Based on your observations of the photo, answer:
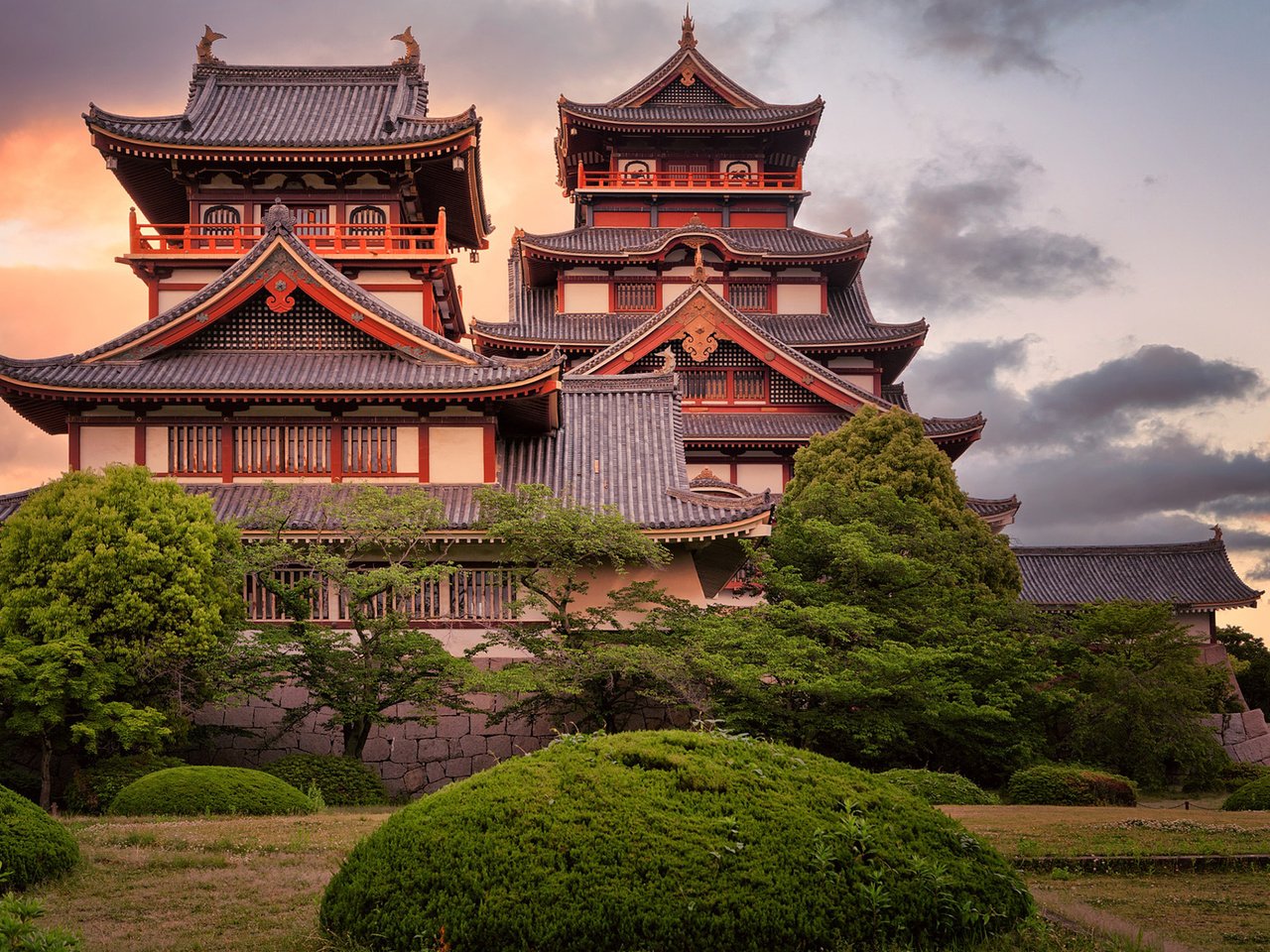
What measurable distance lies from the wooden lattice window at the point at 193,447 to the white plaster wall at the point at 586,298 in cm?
2122

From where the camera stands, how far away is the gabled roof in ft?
84.6

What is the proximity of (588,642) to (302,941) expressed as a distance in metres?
13.1

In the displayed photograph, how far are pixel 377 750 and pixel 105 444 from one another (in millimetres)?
9004

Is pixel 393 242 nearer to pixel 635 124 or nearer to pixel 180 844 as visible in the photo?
pixel 635 124

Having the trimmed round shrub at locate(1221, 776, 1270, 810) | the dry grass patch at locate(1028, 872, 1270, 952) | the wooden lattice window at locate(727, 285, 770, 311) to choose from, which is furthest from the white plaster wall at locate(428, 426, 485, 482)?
the wooden lattice window at locate(727, 285, 770, 311)

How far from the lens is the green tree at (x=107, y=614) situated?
1972cm

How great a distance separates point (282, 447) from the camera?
88.9 ft

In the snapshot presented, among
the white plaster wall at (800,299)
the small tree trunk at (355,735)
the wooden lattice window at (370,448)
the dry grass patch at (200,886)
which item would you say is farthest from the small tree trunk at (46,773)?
the white plaster wall at (800,299)

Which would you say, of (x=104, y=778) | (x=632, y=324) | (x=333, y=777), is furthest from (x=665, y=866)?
(x=632, y=324)

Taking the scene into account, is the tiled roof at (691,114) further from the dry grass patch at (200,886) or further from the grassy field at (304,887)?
the dry grass patch at (200,886)

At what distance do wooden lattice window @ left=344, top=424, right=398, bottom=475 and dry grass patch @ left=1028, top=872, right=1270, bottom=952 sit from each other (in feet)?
57.3

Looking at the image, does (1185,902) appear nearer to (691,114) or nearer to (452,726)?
(452,726)

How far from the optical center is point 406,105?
A: 37.7m

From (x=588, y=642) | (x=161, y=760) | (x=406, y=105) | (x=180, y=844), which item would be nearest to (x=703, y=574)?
(x=588, y=642)
